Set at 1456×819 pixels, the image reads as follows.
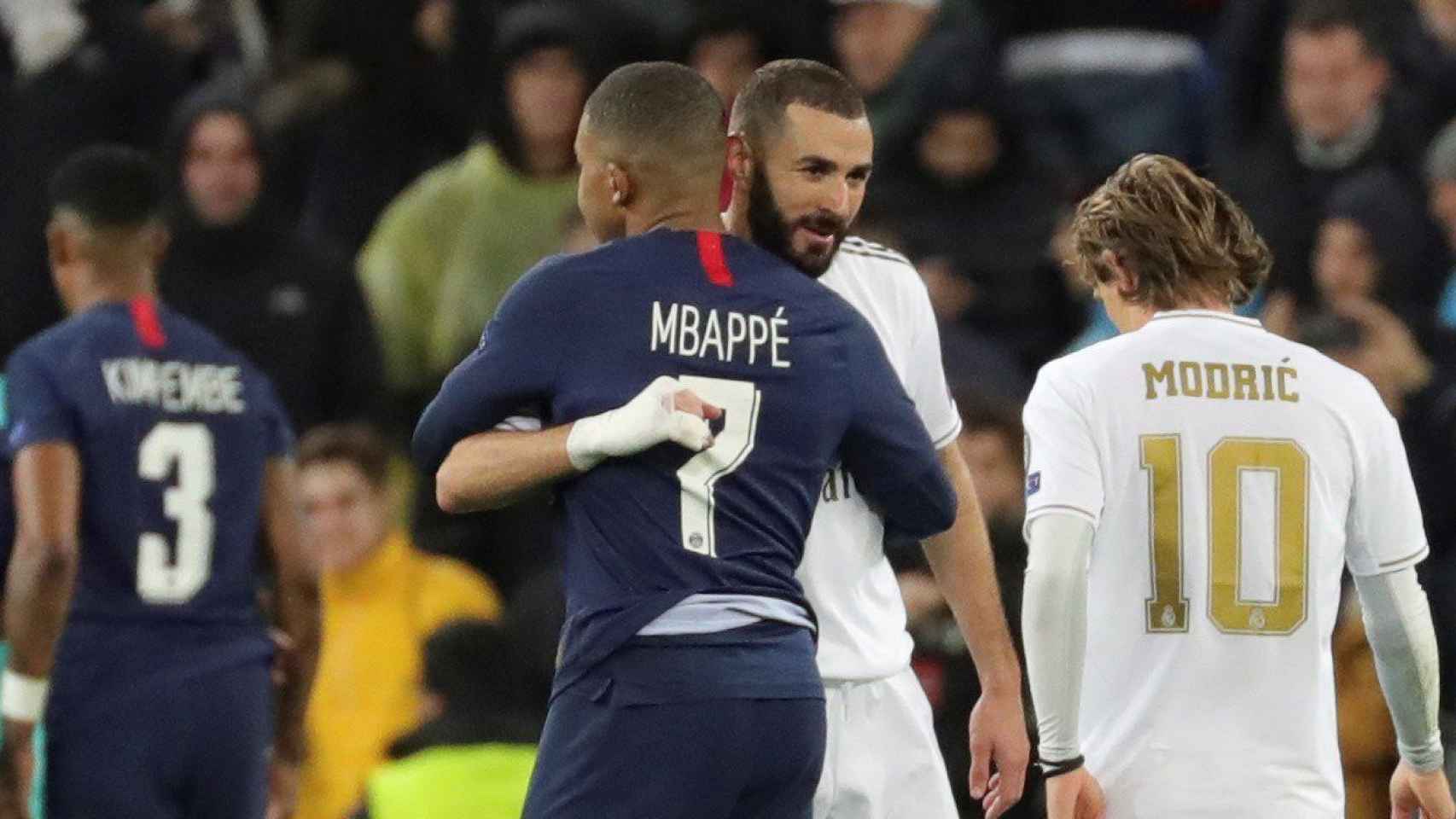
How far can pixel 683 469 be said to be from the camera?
4453mm

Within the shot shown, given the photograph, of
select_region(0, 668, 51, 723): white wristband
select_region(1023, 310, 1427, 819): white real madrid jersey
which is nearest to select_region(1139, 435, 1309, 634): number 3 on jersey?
select_region(1023, 310, 1427, 819): white real madrid jersey

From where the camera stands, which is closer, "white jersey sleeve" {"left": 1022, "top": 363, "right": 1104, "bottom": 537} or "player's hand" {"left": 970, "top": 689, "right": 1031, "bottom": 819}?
"white jersey sleeve" {"left": 1022, "top": 363, "right": 1104, "bottom": 537}

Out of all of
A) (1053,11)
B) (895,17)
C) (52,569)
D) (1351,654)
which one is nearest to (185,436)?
(52,569)

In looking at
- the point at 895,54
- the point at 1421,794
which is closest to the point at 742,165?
the point at 1421,794

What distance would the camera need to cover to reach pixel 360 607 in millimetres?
8781

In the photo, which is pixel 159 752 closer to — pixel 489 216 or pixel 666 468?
pixel 666 468

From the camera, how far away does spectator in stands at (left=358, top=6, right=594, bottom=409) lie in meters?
9.76

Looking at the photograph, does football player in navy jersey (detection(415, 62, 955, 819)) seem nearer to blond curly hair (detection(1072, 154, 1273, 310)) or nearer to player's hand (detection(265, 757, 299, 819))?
blond curly hair (detection(1072, 154, 1273, 310))

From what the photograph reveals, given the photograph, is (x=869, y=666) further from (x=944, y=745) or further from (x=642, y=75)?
(x=944, y=745)

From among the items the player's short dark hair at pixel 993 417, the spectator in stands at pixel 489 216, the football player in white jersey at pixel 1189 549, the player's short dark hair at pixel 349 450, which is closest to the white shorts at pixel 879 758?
the football player in white jersey at pixel 1189 549

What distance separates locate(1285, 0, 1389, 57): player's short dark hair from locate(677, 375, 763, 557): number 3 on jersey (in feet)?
17.9

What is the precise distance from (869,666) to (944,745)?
2.32 m

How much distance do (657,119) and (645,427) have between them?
522mm

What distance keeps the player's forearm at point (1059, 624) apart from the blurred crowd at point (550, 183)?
115 inches
